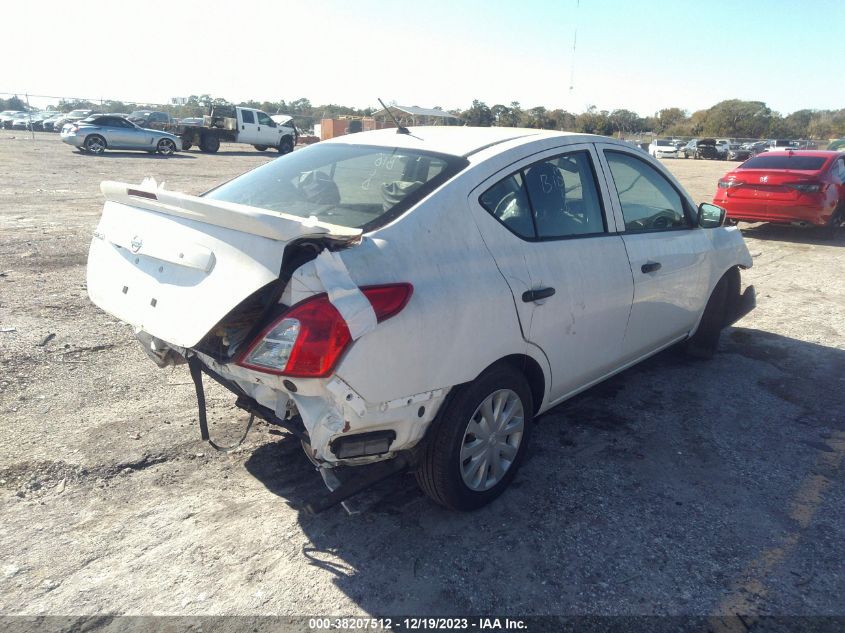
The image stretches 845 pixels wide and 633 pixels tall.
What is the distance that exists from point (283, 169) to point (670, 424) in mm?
2937

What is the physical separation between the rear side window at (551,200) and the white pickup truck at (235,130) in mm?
28558

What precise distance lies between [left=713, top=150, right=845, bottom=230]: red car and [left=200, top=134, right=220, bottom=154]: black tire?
78.4 ft

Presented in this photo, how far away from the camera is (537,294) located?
317 centimetres

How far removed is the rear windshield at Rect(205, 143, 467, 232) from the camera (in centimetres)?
301

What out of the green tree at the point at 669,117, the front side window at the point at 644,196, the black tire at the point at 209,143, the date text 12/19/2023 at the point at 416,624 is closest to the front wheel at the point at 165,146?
the black tire at the point at 209,143

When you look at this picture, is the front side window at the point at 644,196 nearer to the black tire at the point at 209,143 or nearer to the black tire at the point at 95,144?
the black tire at the point at 95,144

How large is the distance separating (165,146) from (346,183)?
25.6m

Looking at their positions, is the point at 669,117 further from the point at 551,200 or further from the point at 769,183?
the point at 551,200

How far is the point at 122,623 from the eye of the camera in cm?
242

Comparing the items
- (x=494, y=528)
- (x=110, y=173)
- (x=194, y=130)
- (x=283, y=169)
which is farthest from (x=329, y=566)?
(x=194, y=130)

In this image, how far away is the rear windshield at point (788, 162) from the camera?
11.3 m

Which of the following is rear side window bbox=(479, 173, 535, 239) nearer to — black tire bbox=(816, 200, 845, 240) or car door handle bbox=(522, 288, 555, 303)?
car door handle bbox=(522, 288, 555, 303)

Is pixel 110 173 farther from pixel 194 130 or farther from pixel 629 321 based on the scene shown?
pixel 629 321

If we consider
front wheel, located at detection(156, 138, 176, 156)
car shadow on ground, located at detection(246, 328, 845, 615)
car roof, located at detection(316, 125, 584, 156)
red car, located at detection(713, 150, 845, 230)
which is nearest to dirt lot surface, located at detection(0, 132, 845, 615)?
car shadow on ground, located at detection(246, 328, 845, 615)
